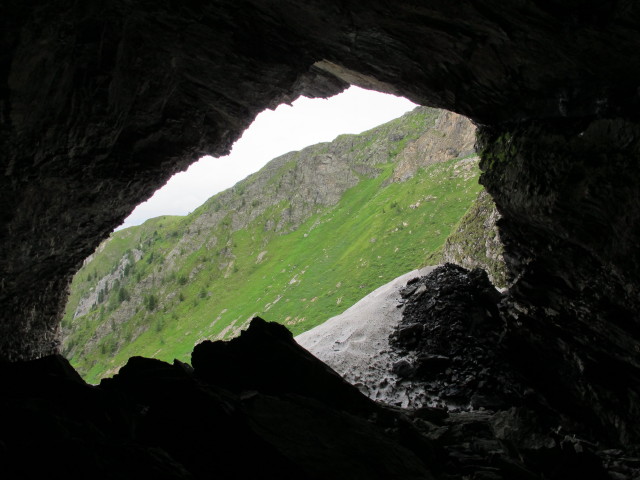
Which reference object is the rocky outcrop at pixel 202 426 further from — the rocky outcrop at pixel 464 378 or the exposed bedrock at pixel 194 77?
the exposed bedrock at pixel 194 77

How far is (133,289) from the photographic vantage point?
15738 cm

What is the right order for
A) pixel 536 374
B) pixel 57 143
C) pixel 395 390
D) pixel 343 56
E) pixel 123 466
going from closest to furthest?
1. pixel 123 466
2. pixel 57 143
3. pixel 343 56
4. pixel 536 374
5. pixel 395 390

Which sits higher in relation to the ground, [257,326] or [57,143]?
[57,143]

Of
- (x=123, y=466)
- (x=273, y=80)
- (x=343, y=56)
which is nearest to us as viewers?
(x=123, y=466)

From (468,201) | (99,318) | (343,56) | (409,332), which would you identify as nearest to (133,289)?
(99,318)

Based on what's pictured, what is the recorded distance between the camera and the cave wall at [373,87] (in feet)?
32.2

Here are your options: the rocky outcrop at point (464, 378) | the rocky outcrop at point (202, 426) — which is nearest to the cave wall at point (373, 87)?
the rocky outcrop at point (464, 378)

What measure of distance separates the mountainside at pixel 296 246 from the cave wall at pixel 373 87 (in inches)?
1526

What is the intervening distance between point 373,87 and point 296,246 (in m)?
109

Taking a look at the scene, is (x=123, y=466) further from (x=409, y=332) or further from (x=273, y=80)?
(x=409, y=332)

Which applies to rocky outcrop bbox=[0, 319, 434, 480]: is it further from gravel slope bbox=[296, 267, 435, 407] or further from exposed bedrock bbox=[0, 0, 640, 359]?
gravel slope bbox=[296, 267, 435, 407]

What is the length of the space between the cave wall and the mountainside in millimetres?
38750

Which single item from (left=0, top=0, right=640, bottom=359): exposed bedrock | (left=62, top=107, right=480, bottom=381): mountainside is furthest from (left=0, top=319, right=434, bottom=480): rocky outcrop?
(left=62, top=107, right=480, bottom=381): mountainside

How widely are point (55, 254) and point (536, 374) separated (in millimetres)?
22140
